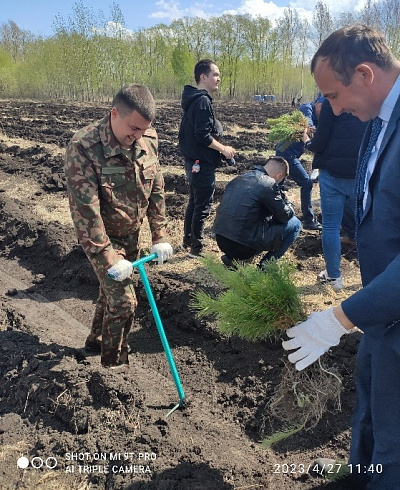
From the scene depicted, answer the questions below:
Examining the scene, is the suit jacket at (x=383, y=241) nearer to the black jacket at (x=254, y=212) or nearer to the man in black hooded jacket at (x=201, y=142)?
the black jacket at (x=254, y=212)

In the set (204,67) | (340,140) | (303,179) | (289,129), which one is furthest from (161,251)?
(303,179)

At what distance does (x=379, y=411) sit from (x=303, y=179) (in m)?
4.59

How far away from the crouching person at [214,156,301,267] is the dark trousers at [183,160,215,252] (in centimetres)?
78

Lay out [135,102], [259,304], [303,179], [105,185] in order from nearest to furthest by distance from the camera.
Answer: [259,304] < [135,102] < [105,185] < [303,179]

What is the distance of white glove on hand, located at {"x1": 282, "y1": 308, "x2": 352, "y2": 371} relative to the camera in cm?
177

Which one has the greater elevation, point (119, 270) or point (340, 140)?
point (340, 140)

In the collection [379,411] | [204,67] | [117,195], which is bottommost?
[379,411]

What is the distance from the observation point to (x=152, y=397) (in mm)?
3178

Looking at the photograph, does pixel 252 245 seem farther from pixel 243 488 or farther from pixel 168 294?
pixel 243 488

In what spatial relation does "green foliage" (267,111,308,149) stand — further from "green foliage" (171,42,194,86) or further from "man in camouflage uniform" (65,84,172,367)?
"green foliage" (171,42,194,86)

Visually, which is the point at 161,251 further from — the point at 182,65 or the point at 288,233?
the point at 182,65

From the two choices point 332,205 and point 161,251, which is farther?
point 332,205

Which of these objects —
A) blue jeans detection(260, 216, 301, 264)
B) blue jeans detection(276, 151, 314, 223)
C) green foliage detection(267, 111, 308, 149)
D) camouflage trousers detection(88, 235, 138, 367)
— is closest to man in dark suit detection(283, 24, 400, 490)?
camouflage trousers detection(88, 235, 138, 367)

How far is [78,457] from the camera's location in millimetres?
2627
